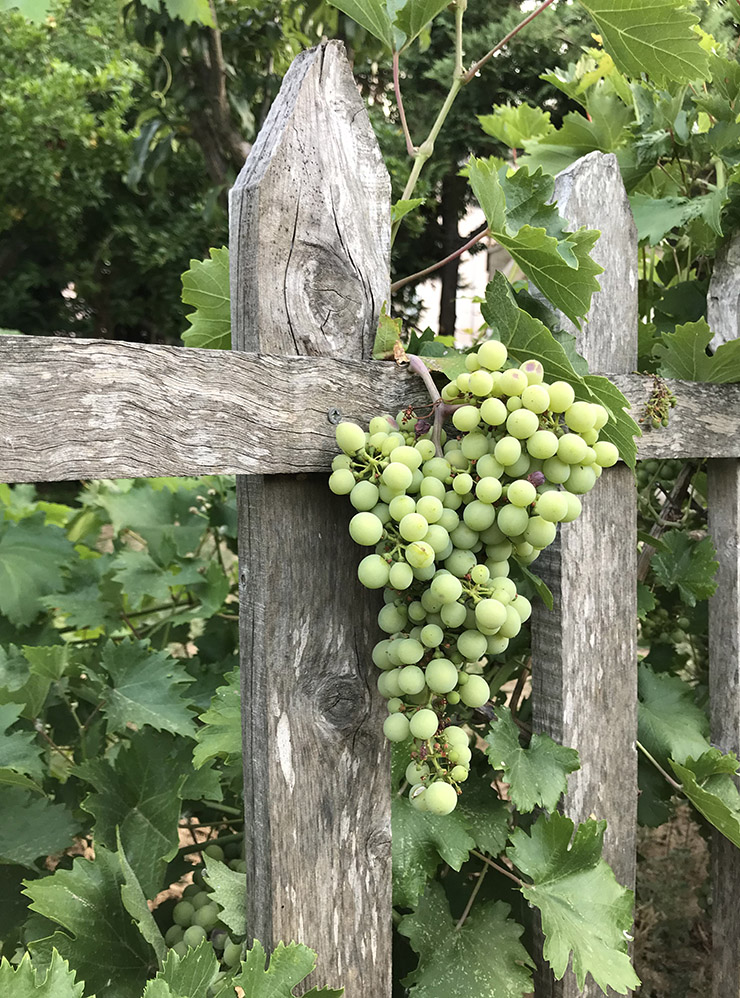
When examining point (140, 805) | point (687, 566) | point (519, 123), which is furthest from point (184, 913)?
point (519, 123)

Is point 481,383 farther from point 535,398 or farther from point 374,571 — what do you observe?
point 374,571

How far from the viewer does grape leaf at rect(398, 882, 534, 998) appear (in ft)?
2.78

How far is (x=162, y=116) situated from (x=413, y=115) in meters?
4.94

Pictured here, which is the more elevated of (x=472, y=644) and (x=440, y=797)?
(x=472, y=644)

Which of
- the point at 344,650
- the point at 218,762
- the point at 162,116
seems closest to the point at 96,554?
the point at 218,762

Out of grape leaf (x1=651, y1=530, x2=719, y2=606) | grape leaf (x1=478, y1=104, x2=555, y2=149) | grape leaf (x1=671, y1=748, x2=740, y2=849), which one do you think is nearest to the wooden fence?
grape leaf (x1=671, y1=748, x2=740, y2=849)

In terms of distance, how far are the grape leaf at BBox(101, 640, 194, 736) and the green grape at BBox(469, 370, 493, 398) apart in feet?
1.95

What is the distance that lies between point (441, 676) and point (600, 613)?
1.37ft

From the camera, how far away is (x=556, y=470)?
2.18ft

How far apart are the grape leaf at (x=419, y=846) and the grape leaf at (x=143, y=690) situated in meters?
0.30

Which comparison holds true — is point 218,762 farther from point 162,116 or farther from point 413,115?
point 413,115

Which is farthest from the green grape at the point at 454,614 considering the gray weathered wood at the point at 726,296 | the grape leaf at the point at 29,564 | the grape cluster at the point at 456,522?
the grape leaf at the point at 29,564

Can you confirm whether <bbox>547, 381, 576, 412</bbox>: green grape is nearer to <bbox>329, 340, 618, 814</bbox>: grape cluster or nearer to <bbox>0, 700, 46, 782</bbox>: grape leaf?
<bbox>329, 340, 618, 814</bbox>: grape cluster

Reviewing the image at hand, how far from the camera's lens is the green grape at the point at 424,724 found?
A: 64 centimetres
